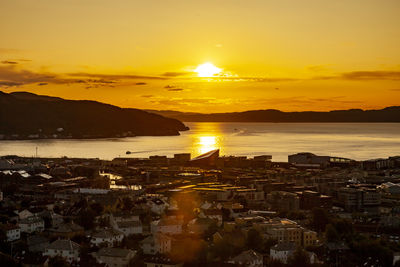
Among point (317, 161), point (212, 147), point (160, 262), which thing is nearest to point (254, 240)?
point (160, 262)

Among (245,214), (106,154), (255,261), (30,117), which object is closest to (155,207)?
(245,214)

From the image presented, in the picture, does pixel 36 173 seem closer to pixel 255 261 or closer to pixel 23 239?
pixel 23 239

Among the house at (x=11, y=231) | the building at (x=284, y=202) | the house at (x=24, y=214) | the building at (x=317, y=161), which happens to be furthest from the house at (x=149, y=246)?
the building at (x=317, y=161)

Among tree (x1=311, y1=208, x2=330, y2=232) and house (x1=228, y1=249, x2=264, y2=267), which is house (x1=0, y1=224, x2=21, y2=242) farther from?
tree (x1=311, y1=208, x2=330, y2=232)

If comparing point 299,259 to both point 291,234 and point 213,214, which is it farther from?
point 213,214

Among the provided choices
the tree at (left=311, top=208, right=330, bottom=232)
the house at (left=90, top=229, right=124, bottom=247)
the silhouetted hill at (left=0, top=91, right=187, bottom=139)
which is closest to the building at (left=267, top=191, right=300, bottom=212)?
the tree at (left=311, top=208, right=330, bottom=232)

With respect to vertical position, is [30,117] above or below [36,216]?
above

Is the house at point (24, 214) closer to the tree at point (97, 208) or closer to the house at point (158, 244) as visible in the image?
the tree at point (97, 208)
